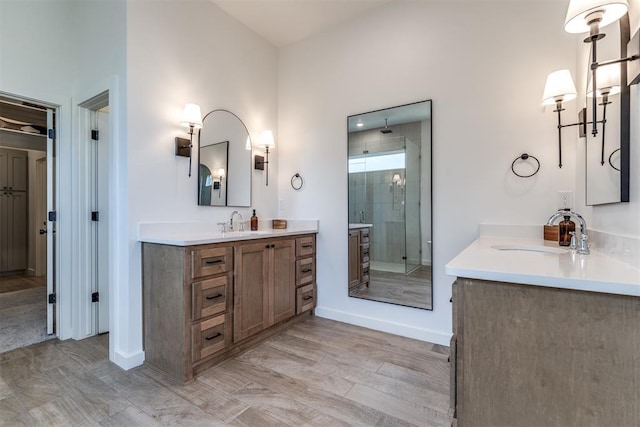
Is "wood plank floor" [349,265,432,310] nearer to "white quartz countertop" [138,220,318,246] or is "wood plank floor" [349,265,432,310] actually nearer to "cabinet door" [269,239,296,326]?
"cabinet door" [269,239,296,326]

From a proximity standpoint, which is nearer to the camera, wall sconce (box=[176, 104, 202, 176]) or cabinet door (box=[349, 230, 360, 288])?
wall sconce (box=[176, 104, 202, 176])

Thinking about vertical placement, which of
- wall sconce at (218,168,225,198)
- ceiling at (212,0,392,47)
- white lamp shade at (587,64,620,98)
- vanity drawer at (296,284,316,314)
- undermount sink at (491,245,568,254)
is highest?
ceiling at (212,0,392,47)

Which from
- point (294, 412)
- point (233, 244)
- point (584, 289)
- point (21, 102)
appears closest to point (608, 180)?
point (584, 289)

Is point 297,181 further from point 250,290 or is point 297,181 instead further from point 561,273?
point 561,273

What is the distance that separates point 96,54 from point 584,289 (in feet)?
10.4

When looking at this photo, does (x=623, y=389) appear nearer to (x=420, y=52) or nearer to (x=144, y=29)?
(x=420, y=52)

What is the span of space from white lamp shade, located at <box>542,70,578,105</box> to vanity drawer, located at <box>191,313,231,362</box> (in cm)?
253

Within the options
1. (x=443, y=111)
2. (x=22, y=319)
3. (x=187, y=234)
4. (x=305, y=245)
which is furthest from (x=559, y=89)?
(x=22, y=319)

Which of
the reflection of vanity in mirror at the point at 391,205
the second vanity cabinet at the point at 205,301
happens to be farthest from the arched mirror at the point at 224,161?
the reflection of vanity in mirror at the point at 391,205

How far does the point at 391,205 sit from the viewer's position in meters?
2.66

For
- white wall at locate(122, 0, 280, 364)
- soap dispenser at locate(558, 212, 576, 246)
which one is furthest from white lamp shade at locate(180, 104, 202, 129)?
soap dispenser at locate(558, 212, 576, 246)

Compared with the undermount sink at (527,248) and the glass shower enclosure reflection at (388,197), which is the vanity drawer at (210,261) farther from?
the undermount sink at (527,248)

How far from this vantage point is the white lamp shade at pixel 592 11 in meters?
1.11

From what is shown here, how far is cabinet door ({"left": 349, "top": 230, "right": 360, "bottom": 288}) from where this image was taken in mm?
2832
